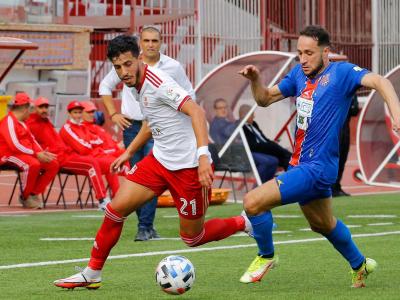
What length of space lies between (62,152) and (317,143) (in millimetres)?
10847

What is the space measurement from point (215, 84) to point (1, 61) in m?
5.77

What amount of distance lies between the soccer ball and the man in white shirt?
4145 mm

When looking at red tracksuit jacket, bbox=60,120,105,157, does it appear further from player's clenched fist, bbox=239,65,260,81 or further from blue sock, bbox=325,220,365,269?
blue sock, bbox=325,220,365,269

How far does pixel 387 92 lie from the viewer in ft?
32.2

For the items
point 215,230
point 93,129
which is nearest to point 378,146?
point 93,129

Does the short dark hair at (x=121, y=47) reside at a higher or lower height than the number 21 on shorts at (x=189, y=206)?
higher

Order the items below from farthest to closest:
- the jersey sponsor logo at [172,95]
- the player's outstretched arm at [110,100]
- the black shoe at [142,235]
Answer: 1. the black shoe at [142,235]
2. the player's outstretched arm at [110,100]
3. the jersey sponsor logo at [172,95]

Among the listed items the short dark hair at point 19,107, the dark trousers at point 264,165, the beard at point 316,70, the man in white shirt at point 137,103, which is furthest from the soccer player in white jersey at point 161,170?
the dark trousers at point 264,165

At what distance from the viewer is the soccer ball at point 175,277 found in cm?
1011

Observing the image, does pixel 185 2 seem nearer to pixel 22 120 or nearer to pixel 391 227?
pixel 22 120

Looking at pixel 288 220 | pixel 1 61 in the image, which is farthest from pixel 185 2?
pixel 288 220

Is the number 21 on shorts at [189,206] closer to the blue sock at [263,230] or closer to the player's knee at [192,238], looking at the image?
the player's knee at [192,238]

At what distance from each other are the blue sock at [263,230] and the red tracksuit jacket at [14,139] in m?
9.60

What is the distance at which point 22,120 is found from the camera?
67.7 ft
